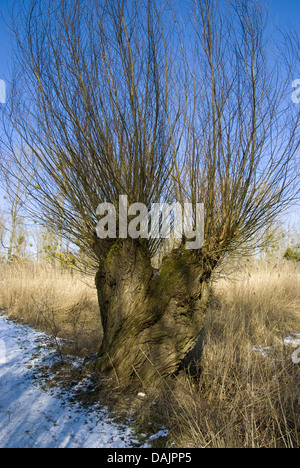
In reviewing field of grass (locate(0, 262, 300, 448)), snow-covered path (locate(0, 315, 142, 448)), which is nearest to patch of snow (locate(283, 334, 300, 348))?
field of grass (locate(0, 262, 300, 448))

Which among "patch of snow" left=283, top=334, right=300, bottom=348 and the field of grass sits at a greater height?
the field of grass

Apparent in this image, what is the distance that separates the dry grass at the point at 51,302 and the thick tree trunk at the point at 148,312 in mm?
1182

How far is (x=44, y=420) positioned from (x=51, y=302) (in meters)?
3.71

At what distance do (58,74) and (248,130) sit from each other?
6.25 ft

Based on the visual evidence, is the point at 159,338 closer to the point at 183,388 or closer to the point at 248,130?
the point at 183,388

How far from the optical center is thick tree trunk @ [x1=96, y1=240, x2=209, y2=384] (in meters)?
2.94

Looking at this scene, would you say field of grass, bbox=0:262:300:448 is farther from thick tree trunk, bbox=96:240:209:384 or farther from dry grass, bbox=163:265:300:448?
thick tree trunk, bbox=96:240:209:384

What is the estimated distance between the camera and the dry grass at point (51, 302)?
4.91 meters

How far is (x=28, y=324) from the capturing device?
5.18 metres

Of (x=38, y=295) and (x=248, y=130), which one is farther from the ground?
(x=248, y=130)

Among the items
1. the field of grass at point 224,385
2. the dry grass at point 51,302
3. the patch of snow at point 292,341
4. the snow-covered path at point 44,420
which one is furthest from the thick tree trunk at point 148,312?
the patch of snow at point 292,341

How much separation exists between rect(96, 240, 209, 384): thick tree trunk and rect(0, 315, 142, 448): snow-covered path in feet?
1.69

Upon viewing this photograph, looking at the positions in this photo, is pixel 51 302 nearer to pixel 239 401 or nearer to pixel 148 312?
pixel 148 312

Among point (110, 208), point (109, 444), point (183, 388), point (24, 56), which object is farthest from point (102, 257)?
point (24, 56)
